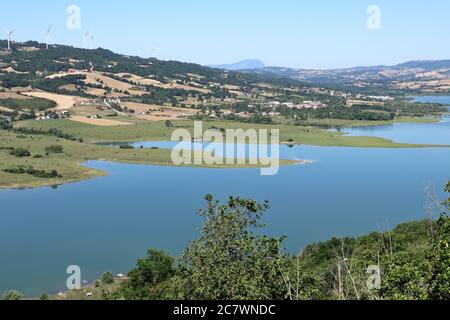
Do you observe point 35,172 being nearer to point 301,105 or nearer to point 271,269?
point 271,269

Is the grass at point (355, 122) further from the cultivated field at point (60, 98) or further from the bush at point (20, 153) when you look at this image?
the bush at point (20, 153)

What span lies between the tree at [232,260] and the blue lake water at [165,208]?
10.4 metres

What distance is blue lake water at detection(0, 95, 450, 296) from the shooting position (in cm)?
1980

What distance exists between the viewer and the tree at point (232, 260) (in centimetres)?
661

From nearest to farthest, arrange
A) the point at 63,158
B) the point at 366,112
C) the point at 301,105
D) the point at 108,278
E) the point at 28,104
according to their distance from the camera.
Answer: the point at 108,278 < the point at 63,158 < the point at 28,104 < the point at 366,112 < the point at 301,105

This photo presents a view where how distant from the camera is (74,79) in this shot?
271 ft

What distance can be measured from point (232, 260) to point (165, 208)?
63.1ft

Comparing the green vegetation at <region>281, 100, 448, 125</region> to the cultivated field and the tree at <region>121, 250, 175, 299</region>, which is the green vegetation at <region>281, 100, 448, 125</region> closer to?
the cultivated field

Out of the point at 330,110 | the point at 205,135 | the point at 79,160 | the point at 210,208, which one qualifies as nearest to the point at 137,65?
the point at 330,110

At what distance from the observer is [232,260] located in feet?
24.9

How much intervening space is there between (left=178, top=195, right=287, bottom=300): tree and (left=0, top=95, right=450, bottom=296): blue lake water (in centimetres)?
1045

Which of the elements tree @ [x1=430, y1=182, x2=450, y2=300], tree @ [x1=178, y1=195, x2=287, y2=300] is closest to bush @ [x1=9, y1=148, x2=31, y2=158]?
tree @ [x1=178, y1=195, x2=287, y2=300]

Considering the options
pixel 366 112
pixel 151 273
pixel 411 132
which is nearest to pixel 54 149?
pixel 151 273
